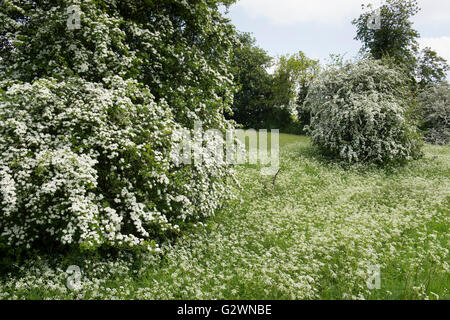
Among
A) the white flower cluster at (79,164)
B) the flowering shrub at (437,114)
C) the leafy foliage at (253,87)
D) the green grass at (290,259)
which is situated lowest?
the green grass at (290,259)

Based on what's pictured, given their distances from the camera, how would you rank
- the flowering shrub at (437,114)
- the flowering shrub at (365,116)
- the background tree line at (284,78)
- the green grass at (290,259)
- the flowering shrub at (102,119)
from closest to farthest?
the green grass at (290,259), the flowering shrub at (102,119), the flowering shrub at (365,116), the flowering shrub at (437,114), the background tree line at (284,78)

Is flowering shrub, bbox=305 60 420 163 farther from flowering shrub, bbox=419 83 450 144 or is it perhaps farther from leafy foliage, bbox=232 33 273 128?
leafy foliage, bbox=232 33 273 128

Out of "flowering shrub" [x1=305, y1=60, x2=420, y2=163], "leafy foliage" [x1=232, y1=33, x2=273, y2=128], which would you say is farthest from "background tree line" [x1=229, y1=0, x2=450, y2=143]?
"flowering shrub" [x1=305, y1=60, x2=420, y2=163]

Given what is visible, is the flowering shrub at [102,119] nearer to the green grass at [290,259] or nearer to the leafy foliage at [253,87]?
the green grass at [290,259]

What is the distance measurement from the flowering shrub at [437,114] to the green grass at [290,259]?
24.6m

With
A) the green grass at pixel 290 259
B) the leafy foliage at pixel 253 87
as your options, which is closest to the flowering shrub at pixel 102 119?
the green grass at pixel 290 259

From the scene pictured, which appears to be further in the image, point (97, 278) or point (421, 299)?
point (97, 278)

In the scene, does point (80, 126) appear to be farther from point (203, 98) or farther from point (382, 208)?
point (382, 208)

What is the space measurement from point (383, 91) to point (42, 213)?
1727 centimetres

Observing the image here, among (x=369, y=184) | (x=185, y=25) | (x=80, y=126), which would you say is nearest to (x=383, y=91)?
(x=369, y=184)

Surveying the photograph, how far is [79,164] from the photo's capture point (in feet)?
15.8

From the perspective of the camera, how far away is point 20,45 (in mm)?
6344

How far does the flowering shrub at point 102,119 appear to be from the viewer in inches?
194

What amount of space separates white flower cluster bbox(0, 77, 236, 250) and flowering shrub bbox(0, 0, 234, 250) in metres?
0.02
